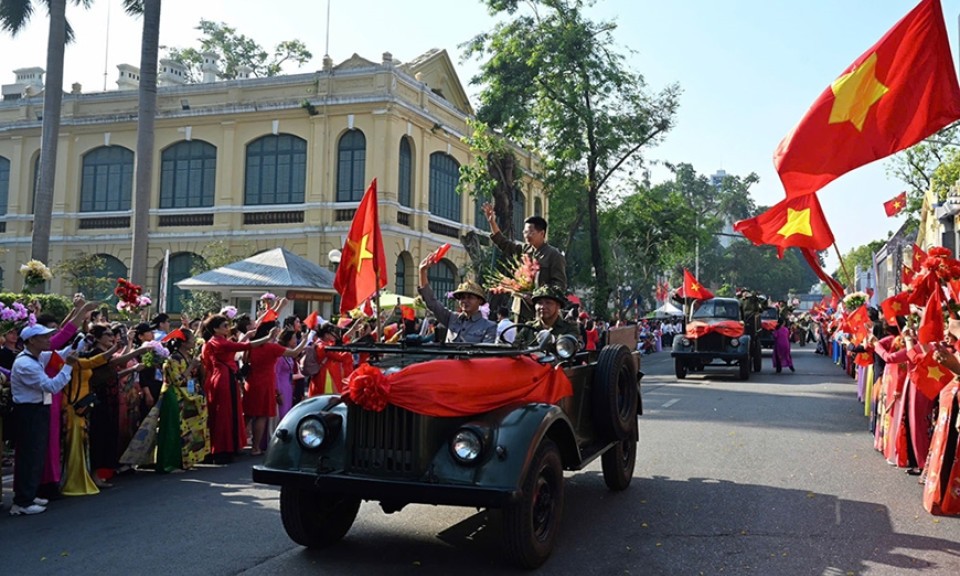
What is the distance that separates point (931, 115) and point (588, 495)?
14.4 feet

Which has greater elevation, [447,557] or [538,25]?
[538,25]

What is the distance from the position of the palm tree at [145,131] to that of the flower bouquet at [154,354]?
1024cm

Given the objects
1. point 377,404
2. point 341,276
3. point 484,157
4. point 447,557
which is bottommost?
point 447,557

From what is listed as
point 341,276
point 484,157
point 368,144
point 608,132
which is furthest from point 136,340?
point 608,132

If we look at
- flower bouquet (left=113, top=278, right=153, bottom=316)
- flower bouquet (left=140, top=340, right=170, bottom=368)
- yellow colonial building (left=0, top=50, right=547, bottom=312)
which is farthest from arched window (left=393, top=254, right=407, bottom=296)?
flower bouquet (left=140, top=340, right=170, bottom=368)

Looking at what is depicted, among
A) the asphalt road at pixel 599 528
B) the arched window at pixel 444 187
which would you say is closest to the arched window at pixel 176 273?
the arched window at pixel 444 187

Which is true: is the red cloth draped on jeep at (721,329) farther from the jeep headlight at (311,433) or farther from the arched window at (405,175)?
the jeep headlight at (311,433)

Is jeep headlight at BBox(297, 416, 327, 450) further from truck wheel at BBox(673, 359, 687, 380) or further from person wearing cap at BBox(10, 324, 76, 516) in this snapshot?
truck wheel at BBox(673, 359, 687, 380)

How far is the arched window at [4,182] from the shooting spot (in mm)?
34375

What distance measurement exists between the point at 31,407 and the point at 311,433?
341 centimetres

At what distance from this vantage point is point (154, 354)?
895 centimetres

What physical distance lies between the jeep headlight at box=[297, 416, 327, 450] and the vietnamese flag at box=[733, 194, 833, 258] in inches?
248

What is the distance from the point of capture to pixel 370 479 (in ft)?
17.0

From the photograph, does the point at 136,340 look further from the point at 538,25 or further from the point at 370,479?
the point at 538,25
